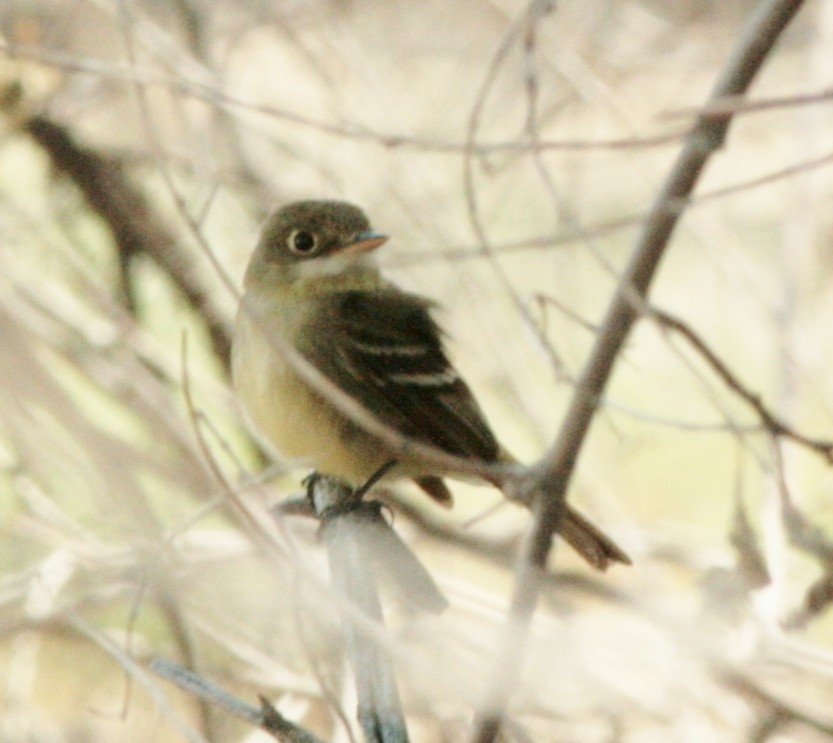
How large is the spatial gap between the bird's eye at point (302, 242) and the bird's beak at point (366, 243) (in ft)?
0.73

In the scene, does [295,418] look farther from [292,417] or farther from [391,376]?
[391,376]

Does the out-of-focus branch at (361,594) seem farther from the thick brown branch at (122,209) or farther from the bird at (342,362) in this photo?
the thick brown branch at (122,209)

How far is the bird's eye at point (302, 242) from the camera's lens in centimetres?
428

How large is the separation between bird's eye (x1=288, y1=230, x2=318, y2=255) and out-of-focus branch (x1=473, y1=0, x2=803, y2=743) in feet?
7.58

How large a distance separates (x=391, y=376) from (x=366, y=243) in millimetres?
486

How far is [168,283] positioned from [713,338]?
11.7 feet

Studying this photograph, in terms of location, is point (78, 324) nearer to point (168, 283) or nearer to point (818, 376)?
point (168, 283)

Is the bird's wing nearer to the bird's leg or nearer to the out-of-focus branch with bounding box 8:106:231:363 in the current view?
the bird's leg

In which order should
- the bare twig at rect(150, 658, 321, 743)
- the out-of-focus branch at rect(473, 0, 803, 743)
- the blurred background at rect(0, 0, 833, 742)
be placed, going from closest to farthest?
1. the out-of-focus branch at rect(473, 0, 803, 743)
2. the bare twig at rect(150, 658, 321, 743)
3. the blurred background at rect(0, 0, 833, 742)

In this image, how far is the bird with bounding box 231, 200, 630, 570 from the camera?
4.05m

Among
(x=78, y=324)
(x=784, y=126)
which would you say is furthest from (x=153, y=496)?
(x=784, y=126)

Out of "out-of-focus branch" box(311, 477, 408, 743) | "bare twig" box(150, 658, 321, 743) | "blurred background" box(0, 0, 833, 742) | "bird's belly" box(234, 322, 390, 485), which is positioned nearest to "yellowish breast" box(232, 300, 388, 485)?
"bird's belly" box(234, 322, 390, 485)

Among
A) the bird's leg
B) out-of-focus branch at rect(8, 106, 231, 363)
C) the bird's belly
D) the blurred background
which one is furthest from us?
out-of-focus branch at rect(8, 106, 231, 363)

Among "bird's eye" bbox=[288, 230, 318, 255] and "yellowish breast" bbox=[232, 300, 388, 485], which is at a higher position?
"bird's eye" bbox=[288, 230, 318, 255]
